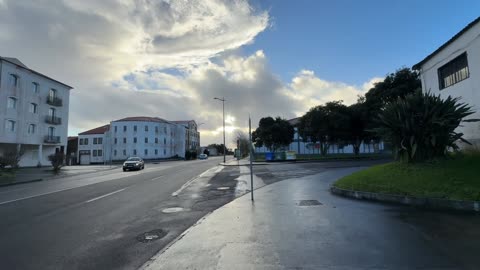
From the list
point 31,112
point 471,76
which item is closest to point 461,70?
point 471,76

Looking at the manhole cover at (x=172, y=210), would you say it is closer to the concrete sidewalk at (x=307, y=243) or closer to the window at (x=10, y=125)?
the concrete sidewalk at (x=307, y=243)

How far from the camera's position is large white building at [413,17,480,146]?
1436 cm

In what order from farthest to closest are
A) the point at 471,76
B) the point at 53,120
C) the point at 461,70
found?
the point at 53,120 < the point at 461,70 < the point at 471,76

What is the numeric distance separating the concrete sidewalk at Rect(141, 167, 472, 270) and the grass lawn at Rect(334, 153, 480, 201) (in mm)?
1676

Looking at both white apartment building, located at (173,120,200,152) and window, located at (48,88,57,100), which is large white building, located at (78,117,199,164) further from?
window, located at (48,88,57,100)

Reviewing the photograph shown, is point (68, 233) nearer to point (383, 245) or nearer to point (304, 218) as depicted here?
point (304, 218)

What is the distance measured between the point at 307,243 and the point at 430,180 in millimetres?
7074

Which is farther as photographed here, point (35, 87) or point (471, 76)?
point (35, 87)

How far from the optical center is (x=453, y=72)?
16.8 meters

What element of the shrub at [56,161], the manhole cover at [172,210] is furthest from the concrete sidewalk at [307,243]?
the shrub at [56,161]

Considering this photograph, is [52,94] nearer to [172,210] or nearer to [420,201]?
[172,210]

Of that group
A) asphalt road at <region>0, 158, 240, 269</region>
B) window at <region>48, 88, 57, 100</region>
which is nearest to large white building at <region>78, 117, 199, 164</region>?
window at <region>48, 88, 57, 100</region>

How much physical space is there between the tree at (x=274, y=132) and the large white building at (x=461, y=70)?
39.1 metres

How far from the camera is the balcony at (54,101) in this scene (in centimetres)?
4238
